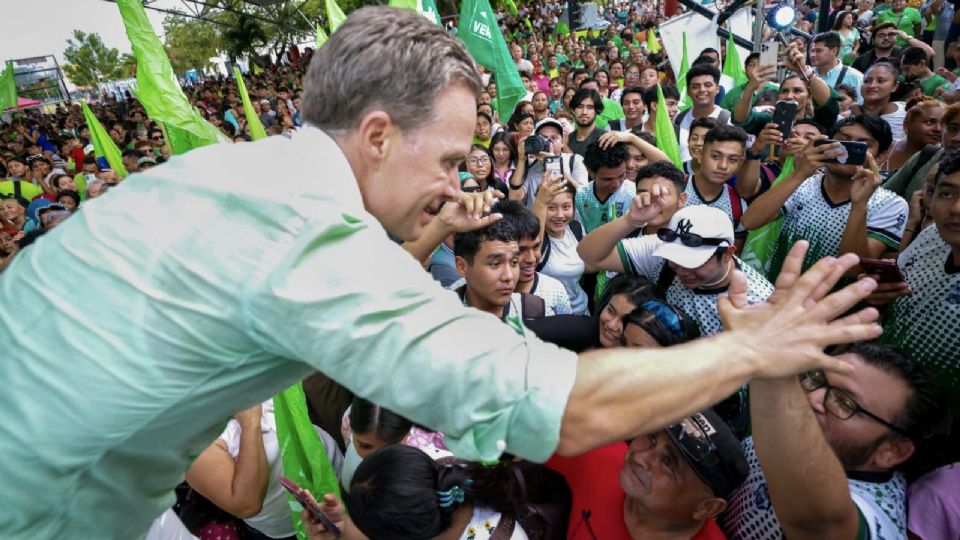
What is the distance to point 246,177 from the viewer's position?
2.97 ft

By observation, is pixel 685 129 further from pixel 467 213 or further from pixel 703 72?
pixel 467 213

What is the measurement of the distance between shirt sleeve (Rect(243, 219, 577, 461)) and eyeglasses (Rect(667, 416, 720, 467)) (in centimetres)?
81

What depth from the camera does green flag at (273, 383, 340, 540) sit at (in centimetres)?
191

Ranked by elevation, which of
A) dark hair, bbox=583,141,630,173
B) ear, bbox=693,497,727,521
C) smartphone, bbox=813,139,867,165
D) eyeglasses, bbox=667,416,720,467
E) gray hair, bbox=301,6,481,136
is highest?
gray hair, bbox=301,6,481,136

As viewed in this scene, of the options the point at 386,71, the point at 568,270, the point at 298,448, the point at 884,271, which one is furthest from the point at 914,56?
the point at 298,448

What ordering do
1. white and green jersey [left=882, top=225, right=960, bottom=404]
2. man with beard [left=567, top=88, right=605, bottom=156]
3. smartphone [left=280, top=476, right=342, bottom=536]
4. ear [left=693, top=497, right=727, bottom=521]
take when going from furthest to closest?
1. man with beard [left=567, top=88, right=605, bottom=156]
2. white and green jersey [left=882, top=225, right=960, bottom=404]
3. smartphone [left=280, top=476, right=342, bottom=536]
4. ear [left=693, top=497, right=727, bottom=521]

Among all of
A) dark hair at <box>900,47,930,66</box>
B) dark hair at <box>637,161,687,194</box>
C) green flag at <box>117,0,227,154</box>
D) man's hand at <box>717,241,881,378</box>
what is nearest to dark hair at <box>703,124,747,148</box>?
dark hair at <box>637,161,687,194</box>

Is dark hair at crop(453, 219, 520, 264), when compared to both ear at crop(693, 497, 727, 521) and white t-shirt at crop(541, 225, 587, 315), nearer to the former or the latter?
white t-shirt at crop(541, 225, 587, 315)

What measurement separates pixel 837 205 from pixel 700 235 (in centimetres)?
114

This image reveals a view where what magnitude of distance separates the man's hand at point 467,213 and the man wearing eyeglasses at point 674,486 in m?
0.92

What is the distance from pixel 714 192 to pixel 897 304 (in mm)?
1293

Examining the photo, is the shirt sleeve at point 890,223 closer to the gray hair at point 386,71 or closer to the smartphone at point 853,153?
the smartphone at point 853,153

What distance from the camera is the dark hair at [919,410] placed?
1.58m

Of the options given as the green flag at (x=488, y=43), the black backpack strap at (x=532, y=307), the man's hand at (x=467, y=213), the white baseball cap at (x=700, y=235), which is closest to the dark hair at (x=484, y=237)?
the black backpack strap at (x=532, y=307)
